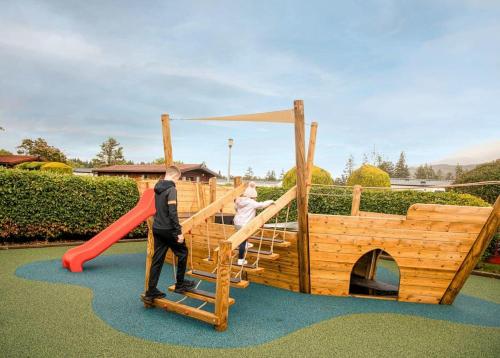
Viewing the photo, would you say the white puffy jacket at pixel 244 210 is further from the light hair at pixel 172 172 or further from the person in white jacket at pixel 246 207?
the light hair at pixel 172 172

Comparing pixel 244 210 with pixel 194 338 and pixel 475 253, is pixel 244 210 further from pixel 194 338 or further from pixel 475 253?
pixel 475 253

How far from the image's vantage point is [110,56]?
497 inches

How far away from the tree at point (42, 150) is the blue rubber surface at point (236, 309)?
141ft

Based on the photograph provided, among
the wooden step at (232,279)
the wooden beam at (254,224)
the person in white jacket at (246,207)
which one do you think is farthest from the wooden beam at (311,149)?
the wooden step at (232,279)

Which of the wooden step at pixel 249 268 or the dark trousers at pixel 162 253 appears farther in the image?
the wooden step at pixel 249 268

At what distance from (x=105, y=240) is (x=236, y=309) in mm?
3680

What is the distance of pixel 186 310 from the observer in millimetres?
4496

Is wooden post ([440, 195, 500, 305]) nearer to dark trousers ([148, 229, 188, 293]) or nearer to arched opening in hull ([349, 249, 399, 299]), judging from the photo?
arched opening in hull ([349, 249, 399, 299])

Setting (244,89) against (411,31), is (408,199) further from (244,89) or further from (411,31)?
(244,89)

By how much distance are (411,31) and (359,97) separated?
3143 mm

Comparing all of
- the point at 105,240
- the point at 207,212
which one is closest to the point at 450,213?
the point at 207,212

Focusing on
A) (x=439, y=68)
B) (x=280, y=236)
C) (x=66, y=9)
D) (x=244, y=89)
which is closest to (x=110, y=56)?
(x=66, y=9)

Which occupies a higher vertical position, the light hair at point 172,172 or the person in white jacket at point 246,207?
the light hair at point 172,172

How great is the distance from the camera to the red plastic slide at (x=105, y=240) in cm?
713
